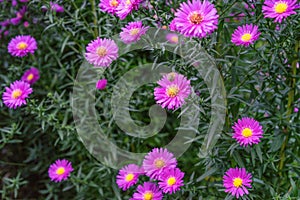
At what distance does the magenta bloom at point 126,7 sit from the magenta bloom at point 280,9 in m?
0.40

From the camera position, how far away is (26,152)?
8.33 ft

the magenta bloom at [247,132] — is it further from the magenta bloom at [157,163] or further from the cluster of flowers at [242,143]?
the magenta bloom at [157,163]

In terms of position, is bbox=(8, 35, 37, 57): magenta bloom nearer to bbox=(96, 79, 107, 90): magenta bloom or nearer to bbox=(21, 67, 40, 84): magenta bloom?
bbox=(21, 67, 40, 84): magenta bloom

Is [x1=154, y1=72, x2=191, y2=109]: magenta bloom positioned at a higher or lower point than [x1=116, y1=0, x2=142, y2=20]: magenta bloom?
lower

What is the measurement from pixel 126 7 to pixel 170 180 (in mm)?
586

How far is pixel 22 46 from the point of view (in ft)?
6.79

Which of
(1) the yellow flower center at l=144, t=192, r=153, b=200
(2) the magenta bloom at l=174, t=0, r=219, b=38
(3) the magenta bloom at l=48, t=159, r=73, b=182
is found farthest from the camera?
(3) the magenta bloom at l=48, t=159, r=73, b=182

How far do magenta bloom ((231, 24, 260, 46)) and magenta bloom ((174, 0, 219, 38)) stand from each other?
132 mm

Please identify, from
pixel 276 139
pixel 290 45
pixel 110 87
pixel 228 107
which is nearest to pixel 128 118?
pixel 110 87

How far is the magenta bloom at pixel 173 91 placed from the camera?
141cm

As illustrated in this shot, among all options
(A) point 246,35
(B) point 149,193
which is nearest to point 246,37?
(A) point 246,35

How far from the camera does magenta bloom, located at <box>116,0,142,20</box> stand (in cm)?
145

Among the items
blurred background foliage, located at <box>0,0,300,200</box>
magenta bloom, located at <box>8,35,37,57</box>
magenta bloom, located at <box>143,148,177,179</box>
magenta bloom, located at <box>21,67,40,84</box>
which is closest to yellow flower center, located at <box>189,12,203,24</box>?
blurred background foliage, located at <box>0,0,300,200</box>

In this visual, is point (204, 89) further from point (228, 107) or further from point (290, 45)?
point (290, 45)
